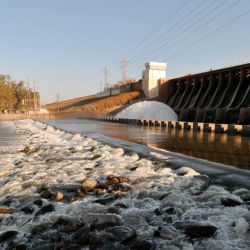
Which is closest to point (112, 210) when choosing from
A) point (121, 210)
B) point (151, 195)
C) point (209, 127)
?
point (121, 210)

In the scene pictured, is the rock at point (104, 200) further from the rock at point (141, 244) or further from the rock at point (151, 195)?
the rock at point (141, 244)

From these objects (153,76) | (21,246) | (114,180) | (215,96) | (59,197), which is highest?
(153,76)

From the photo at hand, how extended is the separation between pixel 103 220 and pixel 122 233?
0.50 metres

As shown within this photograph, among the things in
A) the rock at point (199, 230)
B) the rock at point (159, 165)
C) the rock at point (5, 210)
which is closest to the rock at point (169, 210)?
the rock at point (199, 230)

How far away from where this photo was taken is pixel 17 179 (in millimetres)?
8594

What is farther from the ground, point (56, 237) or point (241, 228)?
point (241, 228)

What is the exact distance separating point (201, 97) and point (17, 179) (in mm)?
41411

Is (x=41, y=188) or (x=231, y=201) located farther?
(x=41, y=188)

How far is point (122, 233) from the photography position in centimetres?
497

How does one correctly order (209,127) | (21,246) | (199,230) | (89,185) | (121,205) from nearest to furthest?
(21,246)
(199,230)
(121,205)
(89,185)
(209,127)

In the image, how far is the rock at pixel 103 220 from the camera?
524cm

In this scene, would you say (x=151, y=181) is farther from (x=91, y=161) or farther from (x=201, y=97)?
(x=201, y=97)

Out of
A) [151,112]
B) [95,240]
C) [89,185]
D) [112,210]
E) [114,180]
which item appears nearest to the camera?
[95,240]

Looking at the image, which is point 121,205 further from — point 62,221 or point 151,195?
point 62,221
